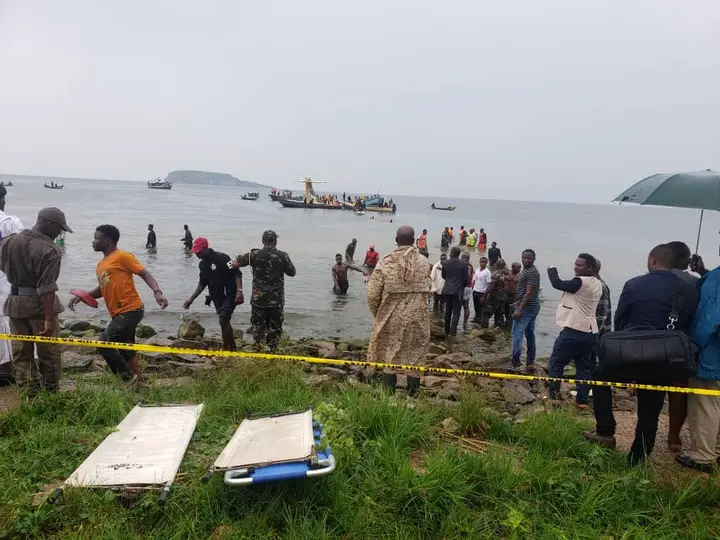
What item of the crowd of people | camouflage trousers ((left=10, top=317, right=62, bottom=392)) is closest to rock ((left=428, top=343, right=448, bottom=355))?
the crowd of people

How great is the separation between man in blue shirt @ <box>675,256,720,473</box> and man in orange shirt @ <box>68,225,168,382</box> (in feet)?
15.8

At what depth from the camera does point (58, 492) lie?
271 centimetres

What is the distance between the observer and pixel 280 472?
2.72 metres

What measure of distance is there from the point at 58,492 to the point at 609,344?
3765 millimetres

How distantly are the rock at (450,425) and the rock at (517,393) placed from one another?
229cm

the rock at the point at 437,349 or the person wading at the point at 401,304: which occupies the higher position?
the person wading at the point at 401,304

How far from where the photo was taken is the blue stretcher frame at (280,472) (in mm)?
2682

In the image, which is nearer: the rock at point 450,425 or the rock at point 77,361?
the rock at point 450,425

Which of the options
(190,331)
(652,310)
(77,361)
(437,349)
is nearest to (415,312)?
(652,310)

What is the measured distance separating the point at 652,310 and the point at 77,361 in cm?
730

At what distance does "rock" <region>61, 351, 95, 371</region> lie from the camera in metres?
6.36

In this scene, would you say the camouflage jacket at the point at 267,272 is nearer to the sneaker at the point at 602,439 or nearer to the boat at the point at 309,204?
the sneaker at the point at 602,439

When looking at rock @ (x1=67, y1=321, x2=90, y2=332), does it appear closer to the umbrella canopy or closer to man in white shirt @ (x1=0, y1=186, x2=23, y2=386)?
man in white shirt @ (x1=0, y1=186, x2=23, y2=386)

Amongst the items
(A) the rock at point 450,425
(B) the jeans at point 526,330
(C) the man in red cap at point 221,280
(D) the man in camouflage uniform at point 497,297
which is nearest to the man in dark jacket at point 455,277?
(D) the man in camouflage uniform at point 497,297
